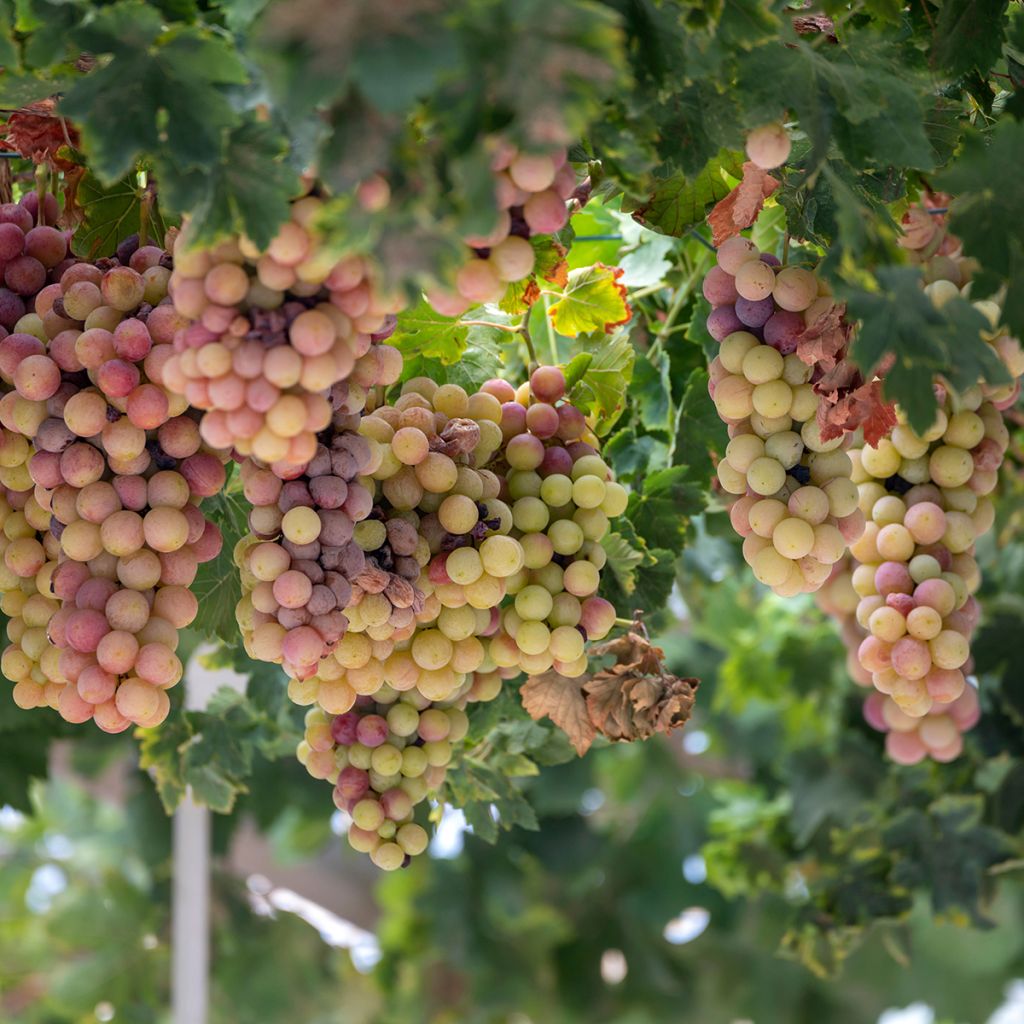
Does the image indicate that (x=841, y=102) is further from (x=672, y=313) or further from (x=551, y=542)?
(x=672, y=313)

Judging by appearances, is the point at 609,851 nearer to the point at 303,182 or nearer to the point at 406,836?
the point at 406,836

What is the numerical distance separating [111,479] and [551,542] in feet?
0.81

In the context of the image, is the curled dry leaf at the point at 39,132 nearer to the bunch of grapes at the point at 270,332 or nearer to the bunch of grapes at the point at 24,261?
the bunch of grapes at the point at 24,261

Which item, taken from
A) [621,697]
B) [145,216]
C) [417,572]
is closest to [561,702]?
[621,697]

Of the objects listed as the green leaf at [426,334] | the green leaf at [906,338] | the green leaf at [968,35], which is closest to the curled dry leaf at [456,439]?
the green leaf at [426,334]

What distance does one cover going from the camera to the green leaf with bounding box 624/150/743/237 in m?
0.80

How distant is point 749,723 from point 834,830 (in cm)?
74

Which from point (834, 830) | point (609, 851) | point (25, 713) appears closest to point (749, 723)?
point (609, 851)

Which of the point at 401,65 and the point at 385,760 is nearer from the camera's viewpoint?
the point at 401,65

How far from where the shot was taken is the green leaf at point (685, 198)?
0.80m

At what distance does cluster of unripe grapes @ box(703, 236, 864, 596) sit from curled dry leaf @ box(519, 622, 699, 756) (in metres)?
0.09

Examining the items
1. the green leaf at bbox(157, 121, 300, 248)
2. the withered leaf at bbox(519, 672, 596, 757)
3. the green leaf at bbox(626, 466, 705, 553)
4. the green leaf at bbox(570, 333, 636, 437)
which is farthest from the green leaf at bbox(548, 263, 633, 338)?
the green leaf at bbox(157, 121, 300, 248)

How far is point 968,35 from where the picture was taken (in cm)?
74

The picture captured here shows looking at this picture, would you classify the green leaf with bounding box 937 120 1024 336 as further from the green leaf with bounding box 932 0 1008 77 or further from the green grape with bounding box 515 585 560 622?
the green grape with bounding box 515 585 560 622
